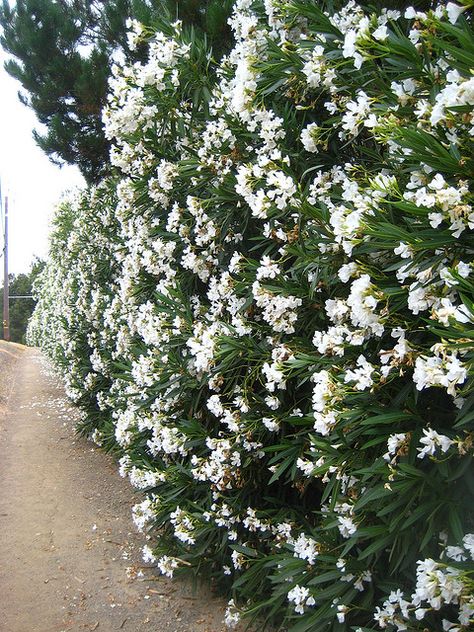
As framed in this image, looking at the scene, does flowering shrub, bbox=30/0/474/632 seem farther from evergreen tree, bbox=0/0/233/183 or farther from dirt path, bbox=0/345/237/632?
evergreen tree, bbox=0/0/233/183

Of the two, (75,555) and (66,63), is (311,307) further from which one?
(66,63)

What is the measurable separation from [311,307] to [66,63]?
535 centimetres

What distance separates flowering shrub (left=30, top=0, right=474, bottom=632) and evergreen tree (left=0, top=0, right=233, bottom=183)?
274cm

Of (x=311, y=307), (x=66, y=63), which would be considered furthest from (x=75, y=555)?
(x=66, y=63)

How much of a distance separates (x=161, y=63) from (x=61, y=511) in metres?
3.95

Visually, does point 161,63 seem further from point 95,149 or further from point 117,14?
point 95,149

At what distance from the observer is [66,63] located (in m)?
6.81

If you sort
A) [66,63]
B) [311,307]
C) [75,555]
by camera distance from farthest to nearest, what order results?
[66,63] < [75,555] < [311,307]

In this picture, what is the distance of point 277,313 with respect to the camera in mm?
2701

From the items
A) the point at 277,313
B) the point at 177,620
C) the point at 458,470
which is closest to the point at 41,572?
the point at 177,620

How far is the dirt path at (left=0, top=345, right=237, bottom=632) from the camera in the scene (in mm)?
3768

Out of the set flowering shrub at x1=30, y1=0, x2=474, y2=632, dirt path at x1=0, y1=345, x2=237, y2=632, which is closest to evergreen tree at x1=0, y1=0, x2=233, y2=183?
flowering shrub at x1=30, y1=0, x2=474, y2=632

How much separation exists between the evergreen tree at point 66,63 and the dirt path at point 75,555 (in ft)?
11.7

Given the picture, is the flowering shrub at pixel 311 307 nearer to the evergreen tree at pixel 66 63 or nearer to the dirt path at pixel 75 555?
the dirt path at pixel 75 555
